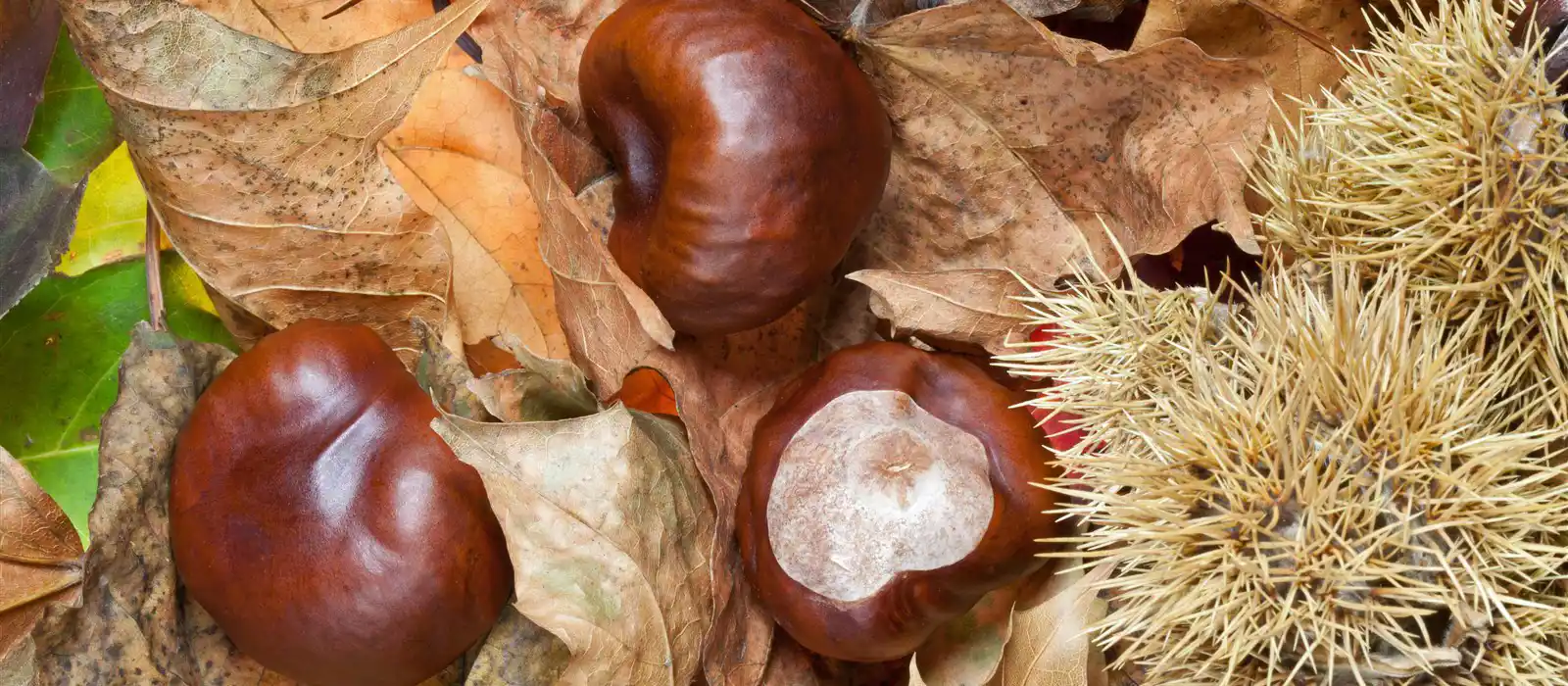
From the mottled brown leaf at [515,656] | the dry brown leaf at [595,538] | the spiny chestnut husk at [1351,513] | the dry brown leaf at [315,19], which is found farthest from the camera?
the dry brown leaf at [315,19]

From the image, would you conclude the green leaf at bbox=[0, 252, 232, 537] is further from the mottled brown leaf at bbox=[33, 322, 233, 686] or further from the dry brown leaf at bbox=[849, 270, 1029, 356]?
the dry brown leaf at bbox=[849, 270, 1029, 356]

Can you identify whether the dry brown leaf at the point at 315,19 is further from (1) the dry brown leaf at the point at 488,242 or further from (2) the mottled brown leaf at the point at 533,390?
(2) the mottled brown leaf at the point at 533,390

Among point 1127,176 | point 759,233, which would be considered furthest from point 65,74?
point 1127,176

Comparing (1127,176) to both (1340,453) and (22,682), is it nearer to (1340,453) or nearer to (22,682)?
(1340,453)

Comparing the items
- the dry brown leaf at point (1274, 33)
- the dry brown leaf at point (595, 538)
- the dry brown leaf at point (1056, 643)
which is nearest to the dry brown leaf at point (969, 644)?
the dry brown leaf at point (1056, 643)

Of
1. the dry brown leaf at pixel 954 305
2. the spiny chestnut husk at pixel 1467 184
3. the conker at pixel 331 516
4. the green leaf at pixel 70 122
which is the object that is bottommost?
the conker at pixel 331 516
